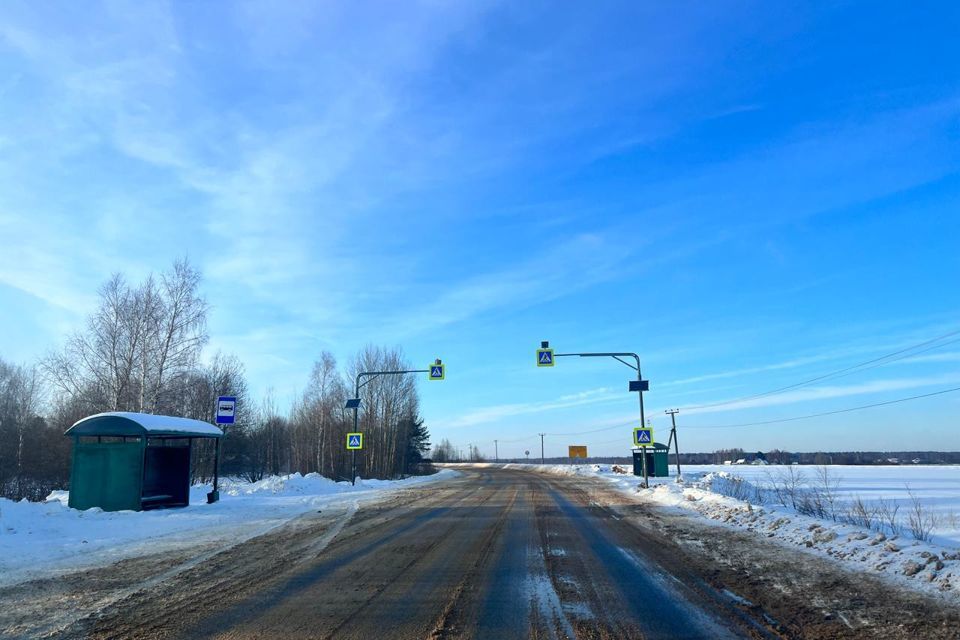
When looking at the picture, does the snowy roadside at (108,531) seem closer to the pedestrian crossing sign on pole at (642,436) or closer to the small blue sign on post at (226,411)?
the small blue sign on post at (226,411)

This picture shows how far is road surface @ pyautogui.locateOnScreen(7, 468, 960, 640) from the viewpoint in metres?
6.02

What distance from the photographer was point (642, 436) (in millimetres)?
28562

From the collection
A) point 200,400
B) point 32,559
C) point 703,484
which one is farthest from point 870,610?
point 200,400

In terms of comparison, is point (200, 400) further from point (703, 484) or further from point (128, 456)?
point (703, 484)

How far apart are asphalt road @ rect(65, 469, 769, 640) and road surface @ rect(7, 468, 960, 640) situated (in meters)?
0.02

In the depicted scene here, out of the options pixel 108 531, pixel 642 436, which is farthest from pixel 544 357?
pixel 108 531

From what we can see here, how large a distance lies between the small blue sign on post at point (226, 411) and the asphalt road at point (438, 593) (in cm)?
871

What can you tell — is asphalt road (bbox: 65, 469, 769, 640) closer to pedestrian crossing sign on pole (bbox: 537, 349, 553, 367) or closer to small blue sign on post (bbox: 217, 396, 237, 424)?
small blue sign on post (bbox: 217, 396, 237, 424)

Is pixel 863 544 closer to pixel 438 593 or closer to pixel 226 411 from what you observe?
pixel 438 593

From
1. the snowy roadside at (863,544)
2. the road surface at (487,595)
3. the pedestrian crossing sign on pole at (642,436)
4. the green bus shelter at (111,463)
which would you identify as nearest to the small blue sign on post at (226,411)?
the green bus shelter at (111,463)

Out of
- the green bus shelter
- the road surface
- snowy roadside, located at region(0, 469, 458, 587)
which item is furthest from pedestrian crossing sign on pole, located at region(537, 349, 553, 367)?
the green bus shelter

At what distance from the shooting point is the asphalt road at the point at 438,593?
604cm

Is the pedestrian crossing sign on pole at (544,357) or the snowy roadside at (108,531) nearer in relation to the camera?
the snowy roadside at (108,531)

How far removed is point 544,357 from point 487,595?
66.3 ft
